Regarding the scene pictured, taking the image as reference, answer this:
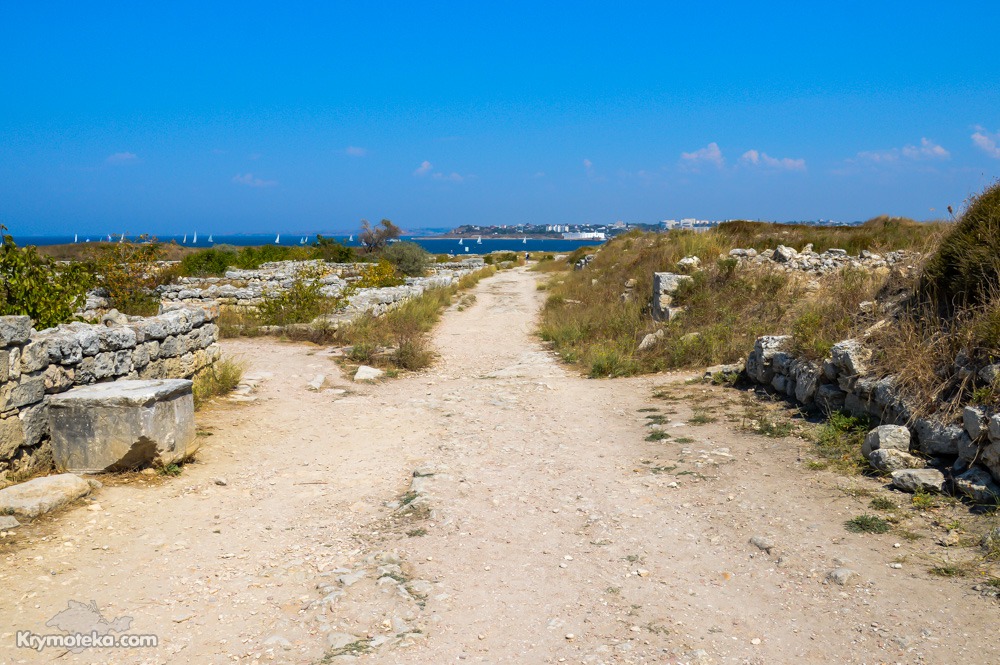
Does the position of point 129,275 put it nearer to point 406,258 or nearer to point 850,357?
point 850,357

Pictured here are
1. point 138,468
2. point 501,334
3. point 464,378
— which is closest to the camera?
point 138,468

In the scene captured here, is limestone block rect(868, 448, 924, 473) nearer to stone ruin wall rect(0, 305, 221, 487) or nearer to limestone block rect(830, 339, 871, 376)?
limestone block rect(830, 339, 871, 376)

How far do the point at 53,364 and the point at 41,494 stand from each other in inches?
57.5

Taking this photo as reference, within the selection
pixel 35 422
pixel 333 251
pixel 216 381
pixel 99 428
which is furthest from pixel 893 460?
pixel 333 251

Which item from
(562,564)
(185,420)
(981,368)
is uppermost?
(981,368)

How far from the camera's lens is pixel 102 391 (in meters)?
5.77

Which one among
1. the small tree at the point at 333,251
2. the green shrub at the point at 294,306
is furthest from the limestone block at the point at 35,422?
the small tree at the point at 333,251

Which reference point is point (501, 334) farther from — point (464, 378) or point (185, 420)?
point (185, 420)

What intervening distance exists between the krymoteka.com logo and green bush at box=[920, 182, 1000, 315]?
7.13 m

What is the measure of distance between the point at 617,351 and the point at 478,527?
22.2 feet

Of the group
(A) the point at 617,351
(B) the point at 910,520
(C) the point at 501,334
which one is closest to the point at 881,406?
(B) the point at 910,520

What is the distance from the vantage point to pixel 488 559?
4.50m

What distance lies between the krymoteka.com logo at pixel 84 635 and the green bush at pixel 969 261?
713 cm

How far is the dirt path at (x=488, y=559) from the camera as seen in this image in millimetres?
3479
